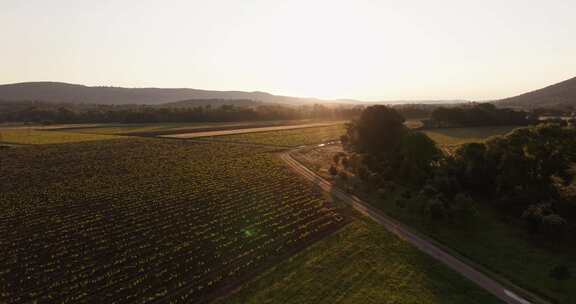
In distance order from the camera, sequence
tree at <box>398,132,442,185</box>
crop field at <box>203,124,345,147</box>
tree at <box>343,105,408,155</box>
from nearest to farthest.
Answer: tree at <box>398,132,442,185</box> < tree at <box>343,105,408,155</box> < crop field at <box>203,124,345,147</box>

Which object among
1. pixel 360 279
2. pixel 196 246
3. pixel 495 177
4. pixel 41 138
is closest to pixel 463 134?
pixel 495 177

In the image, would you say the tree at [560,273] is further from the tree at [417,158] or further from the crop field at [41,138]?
the crop field at [41,138]

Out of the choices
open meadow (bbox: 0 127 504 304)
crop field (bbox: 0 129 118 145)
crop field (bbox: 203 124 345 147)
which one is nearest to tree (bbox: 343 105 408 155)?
open meadow (bbox: 0 127 504 304)

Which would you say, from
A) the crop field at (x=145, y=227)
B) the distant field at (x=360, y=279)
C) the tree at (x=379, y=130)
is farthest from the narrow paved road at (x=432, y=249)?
the tree at (x=379, y=130)

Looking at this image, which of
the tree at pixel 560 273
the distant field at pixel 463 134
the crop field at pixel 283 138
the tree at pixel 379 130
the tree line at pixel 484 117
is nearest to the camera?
the tree at pixel 560 273

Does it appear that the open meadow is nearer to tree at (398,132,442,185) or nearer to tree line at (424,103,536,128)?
tree at (398,132,442,185)
